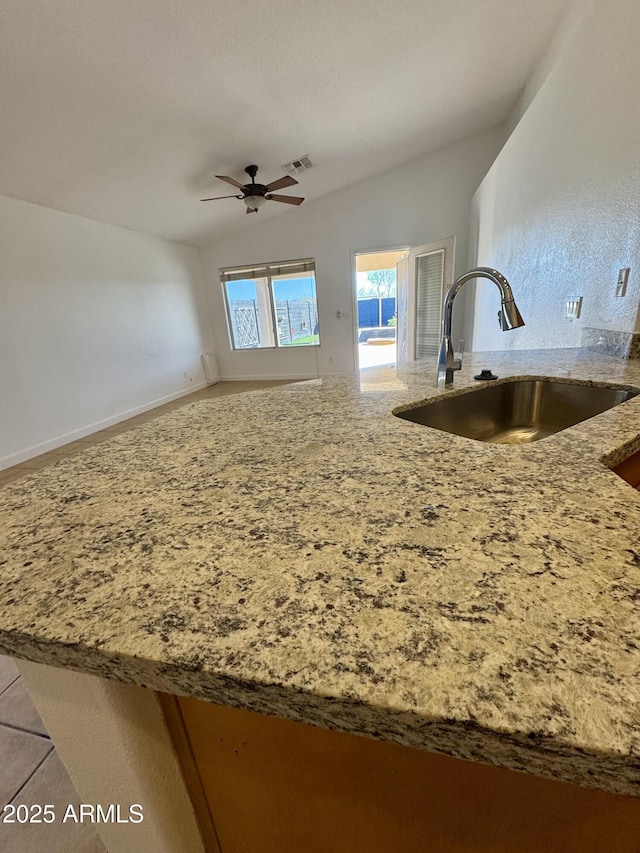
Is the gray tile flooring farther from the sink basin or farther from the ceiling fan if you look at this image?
the ceiling fan

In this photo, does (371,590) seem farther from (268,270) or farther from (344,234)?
(268,270)

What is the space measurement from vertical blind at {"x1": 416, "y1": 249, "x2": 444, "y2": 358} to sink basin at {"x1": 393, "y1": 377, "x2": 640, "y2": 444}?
11.8 feet

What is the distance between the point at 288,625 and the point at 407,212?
5587 millimetres

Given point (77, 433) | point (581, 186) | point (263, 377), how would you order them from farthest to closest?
1. point (263, 377)
2. point (77, 433)
3. point (581, 186)

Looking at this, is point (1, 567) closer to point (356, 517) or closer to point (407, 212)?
point (356, 517)

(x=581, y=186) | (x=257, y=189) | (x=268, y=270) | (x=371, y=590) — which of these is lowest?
(x=371, y=590)

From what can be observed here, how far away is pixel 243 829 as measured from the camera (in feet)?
1.74

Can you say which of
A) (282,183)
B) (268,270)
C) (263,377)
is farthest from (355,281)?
(263,377)

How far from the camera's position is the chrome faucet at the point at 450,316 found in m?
1.05

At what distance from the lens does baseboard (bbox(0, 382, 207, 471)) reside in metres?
3.17

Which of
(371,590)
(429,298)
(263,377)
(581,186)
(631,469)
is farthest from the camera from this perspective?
(263,377)

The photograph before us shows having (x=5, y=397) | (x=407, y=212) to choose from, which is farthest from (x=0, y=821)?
(x=407, y=212)

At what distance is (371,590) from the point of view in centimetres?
36

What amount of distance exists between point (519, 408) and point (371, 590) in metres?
1.18
